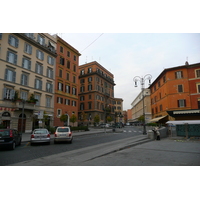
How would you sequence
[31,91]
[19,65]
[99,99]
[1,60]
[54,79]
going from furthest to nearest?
[99,99], [54,79], [31,91], [19,65], [1,60]

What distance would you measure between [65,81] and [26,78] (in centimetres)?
1077

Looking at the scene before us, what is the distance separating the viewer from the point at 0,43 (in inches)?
985

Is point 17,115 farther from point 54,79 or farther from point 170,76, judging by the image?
point 170,76

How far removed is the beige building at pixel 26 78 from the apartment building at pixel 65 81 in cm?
159

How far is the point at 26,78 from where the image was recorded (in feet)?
95.3

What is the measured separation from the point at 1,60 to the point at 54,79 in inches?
465

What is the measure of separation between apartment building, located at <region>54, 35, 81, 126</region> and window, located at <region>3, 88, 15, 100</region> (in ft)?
33.3

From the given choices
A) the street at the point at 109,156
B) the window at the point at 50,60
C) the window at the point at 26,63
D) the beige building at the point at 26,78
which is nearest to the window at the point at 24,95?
the beige building at the point at 26,78

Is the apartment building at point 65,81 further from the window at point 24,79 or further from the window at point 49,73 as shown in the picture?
the window at point 24,79

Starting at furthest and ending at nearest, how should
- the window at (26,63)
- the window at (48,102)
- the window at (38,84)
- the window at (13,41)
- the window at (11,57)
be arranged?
the window at (48,102) < the window at (38,84) < the window at (26,63) < the window at (13,41) < the window at (11,57)

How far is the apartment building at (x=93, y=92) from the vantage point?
55.1m

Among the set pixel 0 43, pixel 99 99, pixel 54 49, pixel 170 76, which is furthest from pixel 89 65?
pixel 0 43

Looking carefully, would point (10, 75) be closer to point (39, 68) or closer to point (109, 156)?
point (39, 68)

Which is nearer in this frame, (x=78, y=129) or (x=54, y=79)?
(x=78, y=129)
